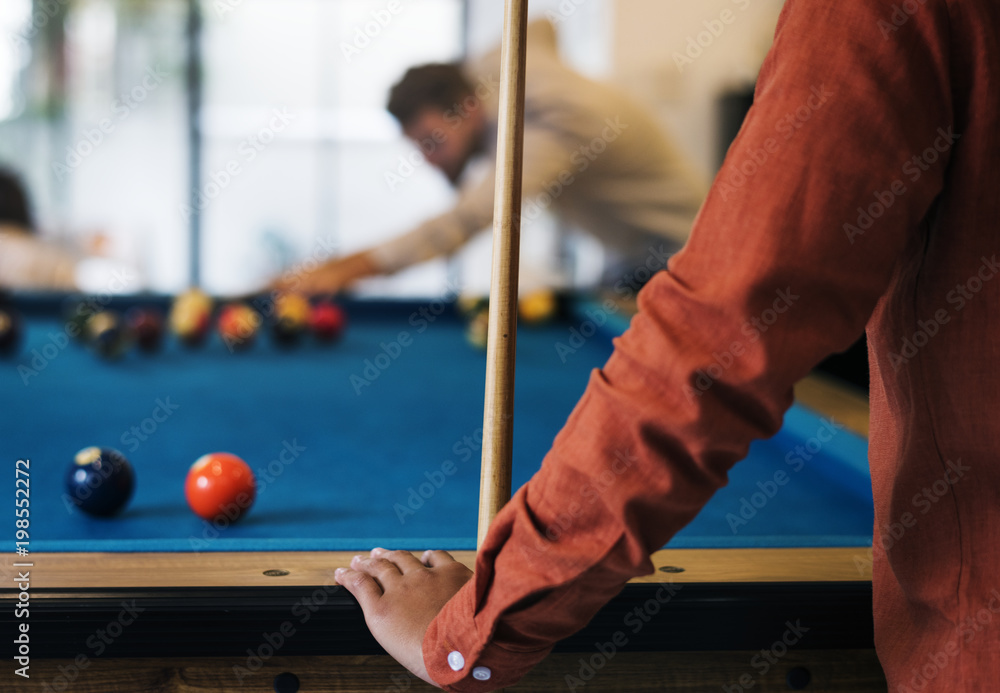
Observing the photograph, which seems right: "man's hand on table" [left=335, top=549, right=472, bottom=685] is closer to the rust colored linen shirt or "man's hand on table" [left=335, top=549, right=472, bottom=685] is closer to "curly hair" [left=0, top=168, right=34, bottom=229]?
the rust colored linen shirt

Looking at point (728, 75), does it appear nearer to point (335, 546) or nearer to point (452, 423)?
point (452, 423)

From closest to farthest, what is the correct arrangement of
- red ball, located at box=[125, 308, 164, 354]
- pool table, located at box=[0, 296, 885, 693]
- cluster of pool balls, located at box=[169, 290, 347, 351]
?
pool table, located at box=[0, 296, 885, 693]
red ball, located at box=[125, 308, 164, 354]
cluster of pool balls, located at box=[169, 290, 347, 351]

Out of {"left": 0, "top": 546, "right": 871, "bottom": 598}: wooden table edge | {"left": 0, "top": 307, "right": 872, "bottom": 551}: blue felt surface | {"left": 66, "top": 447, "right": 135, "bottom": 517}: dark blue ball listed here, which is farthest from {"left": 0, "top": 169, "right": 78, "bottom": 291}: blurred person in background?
{"left": 0, "top": 546, "right": 871, "bottom": 598}: wooden table edge

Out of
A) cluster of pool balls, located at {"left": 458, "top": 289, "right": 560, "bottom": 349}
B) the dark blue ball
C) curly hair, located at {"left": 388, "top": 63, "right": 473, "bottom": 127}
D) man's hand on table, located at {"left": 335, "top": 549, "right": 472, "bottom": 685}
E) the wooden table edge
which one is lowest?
cluster of pool balls, located at {"left": 458, "top": 289, "right": 560, "bottom": 349}

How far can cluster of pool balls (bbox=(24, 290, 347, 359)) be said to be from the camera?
2.55 meters

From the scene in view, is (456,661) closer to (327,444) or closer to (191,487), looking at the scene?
(191,487)

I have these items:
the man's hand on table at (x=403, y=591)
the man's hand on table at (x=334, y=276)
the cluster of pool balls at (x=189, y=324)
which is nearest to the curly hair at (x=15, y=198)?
the cluster of pool balls at (x=189, y=324)

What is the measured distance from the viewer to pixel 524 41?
2.56 feet

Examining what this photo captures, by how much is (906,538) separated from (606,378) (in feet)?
1.00

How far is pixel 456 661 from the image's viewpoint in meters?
0.71

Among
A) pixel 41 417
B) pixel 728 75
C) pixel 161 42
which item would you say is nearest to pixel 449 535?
pixel 41 417

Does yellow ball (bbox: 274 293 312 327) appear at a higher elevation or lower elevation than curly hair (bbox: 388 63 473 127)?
lower

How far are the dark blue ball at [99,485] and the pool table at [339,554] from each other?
2 cm

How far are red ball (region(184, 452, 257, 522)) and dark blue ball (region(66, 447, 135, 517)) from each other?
0.08 meters
